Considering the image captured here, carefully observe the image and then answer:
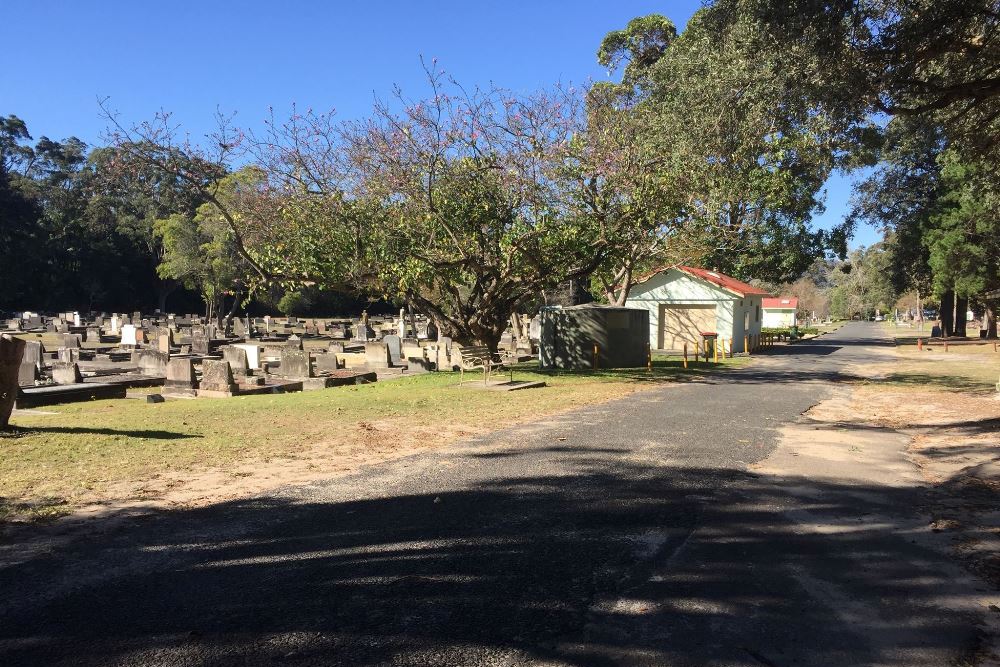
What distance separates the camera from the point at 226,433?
10.2 metres

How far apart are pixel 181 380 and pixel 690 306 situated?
24310 millimetres

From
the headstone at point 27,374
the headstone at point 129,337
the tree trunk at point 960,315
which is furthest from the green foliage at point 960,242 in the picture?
the headstone at point 129,337

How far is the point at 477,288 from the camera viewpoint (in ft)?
67.9

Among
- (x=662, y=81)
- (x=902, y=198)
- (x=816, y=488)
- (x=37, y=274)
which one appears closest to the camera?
(x=816, y=488)

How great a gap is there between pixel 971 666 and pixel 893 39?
8.99 meters

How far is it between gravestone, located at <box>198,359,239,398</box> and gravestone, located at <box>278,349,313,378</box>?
2964 millimetres

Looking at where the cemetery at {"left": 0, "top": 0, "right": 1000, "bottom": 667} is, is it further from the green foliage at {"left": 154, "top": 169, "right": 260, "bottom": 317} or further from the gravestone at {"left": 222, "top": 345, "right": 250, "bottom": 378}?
the green foliage at {"left": 154, "top": 169, "right": 260, "bottom": 317}

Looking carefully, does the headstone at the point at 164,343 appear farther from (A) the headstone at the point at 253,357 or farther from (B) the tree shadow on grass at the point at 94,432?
(B) the tree shadow on grass at the point at 94,432

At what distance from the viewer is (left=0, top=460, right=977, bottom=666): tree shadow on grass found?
362 centimetres

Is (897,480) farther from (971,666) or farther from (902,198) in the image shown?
(902,198)

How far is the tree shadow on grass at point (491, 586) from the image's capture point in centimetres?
362

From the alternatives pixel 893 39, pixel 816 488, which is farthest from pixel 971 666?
pixel 893 39

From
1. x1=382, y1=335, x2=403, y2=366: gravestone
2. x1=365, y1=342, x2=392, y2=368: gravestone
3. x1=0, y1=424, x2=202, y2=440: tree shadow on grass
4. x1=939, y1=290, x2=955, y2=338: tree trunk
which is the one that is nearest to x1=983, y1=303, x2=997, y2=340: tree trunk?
x1=939, y1=290, x2=955, y2=338: tree trunk

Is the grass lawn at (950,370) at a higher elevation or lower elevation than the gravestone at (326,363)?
lower
